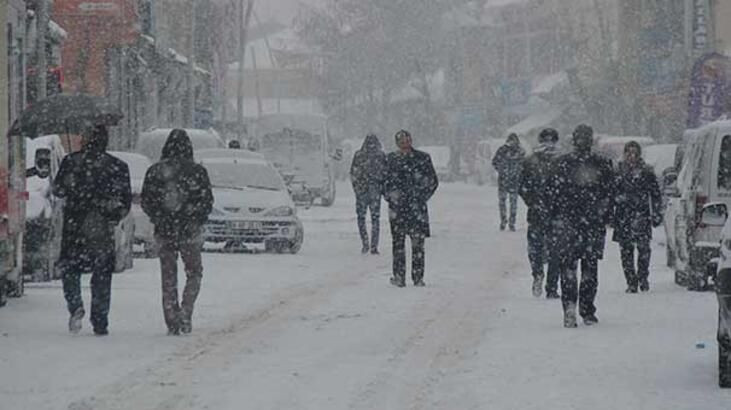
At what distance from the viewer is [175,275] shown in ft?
50.4

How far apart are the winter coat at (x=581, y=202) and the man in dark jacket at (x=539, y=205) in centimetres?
197

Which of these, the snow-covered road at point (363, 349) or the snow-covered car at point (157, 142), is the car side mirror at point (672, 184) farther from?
the snow-covered car at point (157, 142)

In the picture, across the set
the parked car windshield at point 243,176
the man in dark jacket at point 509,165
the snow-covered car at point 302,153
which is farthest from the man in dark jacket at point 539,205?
the snow-covered car at point 302,153

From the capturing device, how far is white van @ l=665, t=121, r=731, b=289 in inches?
768

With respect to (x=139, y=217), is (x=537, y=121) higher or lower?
higher

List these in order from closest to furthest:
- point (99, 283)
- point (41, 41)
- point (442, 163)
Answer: point (99, 283) → point (41, 41) → point (442, 163)

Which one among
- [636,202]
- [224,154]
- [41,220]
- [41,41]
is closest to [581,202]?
[636,202]

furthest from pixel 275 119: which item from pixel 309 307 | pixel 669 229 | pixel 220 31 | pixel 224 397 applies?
pixel 224 397

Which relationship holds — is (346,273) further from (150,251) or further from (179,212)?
(179,212)

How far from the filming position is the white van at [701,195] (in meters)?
19.5

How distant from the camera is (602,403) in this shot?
36.6 ft

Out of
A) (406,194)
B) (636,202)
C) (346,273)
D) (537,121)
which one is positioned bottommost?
(346,273)

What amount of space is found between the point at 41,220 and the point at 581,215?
659 cm

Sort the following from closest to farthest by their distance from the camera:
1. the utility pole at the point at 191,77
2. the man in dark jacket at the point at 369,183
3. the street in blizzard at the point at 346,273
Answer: the street in blizzard at the point at 346,273 < the man in dark jacket at the point at 369,183 < the utility pole at the point at 191,77
